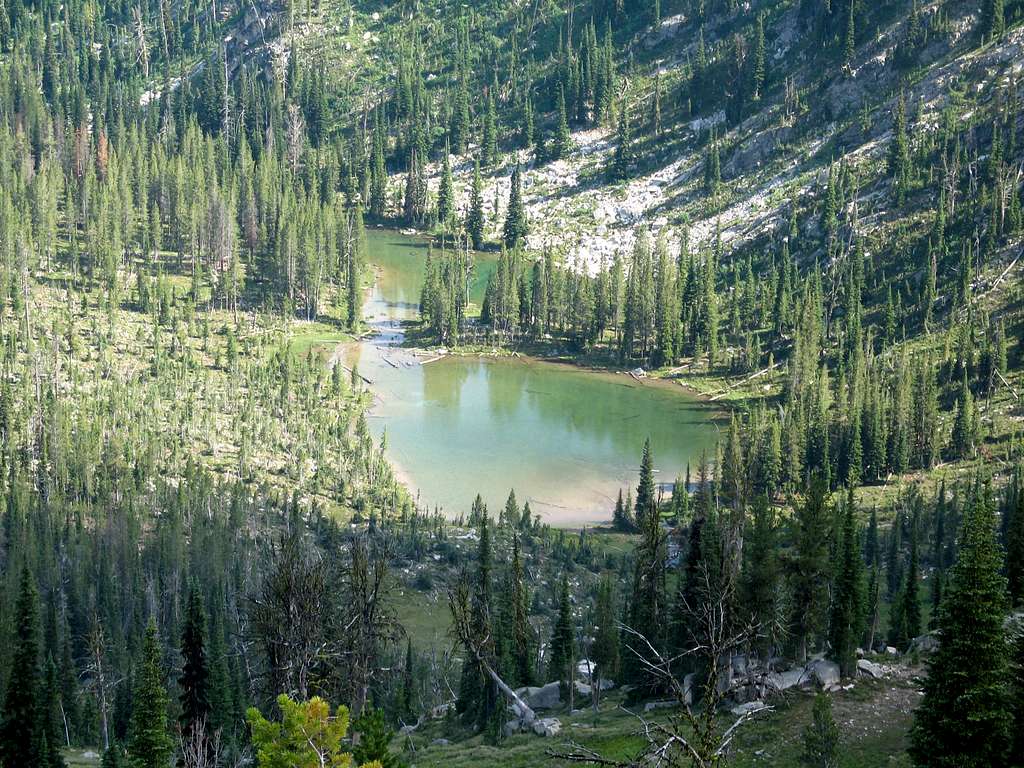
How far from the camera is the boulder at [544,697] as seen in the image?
78188 mm

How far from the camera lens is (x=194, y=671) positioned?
235ft

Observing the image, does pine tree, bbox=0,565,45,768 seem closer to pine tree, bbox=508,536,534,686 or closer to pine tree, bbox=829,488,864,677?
pine tree, bbox=508,536,534,686

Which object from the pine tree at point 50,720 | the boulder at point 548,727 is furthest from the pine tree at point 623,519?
the pine tree at point 50,720

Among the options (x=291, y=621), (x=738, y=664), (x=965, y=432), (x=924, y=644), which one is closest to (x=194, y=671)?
(x=291, y=621)

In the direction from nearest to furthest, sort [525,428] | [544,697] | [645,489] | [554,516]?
[544,697]
[645,489]
[554,516]
[525,428]

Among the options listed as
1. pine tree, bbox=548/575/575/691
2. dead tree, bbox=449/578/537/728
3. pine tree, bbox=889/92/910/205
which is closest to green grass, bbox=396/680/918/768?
dead tree, bbox=449/578/537/728

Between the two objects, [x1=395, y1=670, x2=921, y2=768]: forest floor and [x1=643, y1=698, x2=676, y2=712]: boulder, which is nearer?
[x1=395, y1=670, x2=921, y2=768]: forest floor

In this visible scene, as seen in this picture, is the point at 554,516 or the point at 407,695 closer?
the point at 407,695

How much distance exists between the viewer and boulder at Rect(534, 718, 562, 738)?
69.8 meters

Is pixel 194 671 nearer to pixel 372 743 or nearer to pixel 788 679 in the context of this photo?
pixel 372 743

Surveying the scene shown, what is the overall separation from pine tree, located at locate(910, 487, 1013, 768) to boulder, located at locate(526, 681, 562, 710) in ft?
105

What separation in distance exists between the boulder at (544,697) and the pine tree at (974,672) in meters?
31.9

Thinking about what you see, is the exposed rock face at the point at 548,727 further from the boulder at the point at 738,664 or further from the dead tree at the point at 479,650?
the boulder at the point at 738,664

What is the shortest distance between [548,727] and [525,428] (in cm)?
9918
